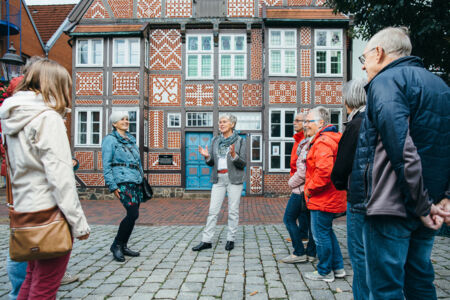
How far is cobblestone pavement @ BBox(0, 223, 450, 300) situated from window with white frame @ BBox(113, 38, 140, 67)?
30.2ft

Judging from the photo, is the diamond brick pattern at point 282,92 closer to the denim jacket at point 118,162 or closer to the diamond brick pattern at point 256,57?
the diamond brick pattern at point 256,57

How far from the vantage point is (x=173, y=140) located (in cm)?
1369

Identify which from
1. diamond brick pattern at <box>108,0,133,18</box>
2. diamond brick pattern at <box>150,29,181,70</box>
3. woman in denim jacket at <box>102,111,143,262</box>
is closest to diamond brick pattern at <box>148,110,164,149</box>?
diamond brick pattern at <box>150,29,181,70</box>

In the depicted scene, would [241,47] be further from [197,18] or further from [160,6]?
[160,6]

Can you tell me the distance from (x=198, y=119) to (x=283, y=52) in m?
4.13

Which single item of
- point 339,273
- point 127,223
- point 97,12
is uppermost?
point 97,12

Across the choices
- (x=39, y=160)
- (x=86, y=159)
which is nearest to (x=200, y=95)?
(x=86, y=159)

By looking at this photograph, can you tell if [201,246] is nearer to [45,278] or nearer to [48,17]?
[45,278]

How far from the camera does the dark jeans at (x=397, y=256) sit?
1.71 metres

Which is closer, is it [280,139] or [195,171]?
[280,139]

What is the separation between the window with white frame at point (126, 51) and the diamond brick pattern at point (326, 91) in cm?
689

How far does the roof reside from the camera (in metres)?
18.6

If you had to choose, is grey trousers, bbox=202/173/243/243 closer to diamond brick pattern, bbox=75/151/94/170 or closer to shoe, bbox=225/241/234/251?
shoe, bbox=225/241/234/251

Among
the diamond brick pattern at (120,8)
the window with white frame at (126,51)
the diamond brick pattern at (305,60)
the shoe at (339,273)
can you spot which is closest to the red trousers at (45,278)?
the shoe at (339,273)
